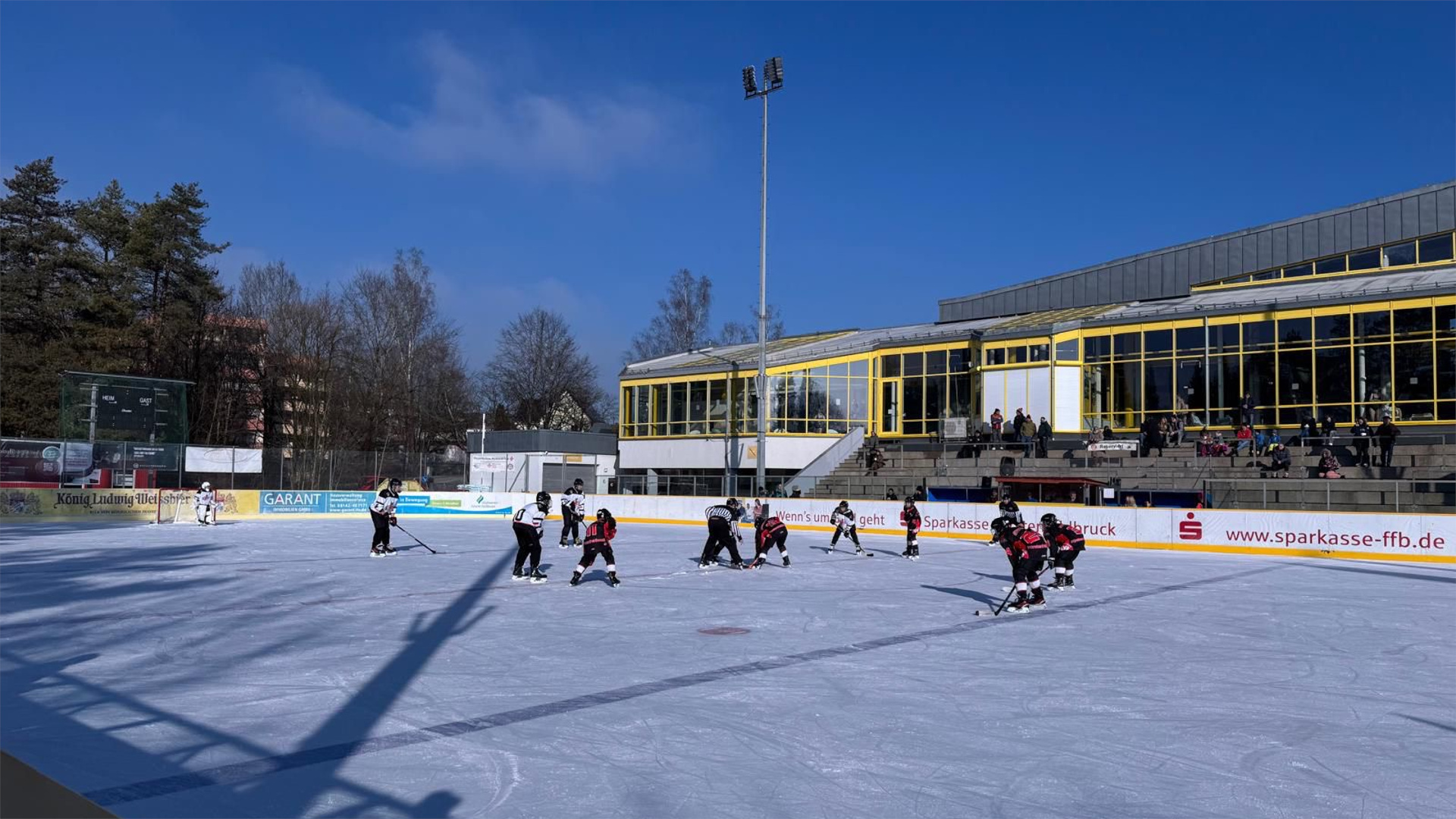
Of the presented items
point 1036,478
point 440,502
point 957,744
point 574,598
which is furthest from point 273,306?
point 957,744

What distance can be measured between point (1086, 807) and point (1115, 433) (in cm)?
3139

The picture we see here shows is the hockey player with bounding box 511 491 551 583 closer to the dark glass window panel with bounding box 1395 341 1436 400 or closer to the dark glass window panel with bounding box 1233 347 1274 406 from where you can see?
the dark glass window panel with bounding box 1233 347 1274 406

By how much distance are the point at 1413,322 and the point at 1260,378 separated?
432 centimetres

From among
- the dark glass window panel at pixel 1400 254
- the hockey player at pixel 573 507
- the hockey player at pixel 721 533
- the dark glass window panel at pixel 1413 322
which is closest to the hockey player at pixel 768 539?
the hockey player at pixel 721 533

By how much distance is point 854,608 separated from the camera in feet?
46.0

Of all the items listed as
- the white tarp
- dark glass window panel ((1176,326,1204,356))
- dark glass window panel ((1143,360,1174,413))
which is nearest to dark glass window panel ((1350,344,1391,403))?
dark glass window panel ((1176,326,1204,356))

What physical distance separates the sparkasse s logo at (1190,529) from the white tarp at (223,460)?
30.7 metres

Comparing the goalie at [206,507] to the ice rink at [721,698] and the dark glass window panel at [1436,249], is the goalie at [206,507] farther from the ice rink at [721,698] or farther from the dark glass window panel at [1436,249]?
the dark glass window panel at [1436,249]

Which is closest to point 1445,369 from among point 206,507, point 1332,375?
point 1332,375

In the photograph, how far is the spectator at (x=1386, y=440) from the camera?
84.7ft

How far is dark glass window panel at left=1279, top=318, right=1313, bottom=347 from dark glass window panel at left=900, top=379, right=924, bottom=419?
42.2ft

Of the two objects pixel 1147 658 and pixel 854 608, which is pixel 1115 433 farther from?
pixel 1147 658

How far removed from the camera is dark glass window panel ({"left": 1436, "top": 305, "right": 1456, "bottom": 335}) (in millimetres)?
29438

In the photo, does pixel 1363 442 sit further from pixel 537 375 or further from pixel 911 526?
pixel 537 375
